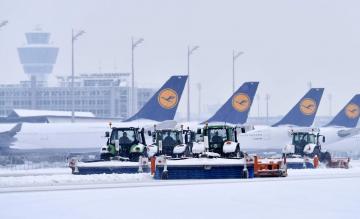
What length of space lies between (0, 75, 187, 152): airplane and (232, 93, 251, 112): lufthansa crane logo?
596 cm

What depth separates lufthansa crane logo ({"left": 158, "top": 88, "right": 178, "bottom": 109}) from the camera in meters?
79.5

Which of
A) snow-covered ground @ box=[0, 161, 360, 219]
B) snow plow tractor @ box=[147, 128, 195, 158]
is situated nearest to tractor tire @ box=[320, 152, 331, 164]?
snow plow tractor @ box=[147, 128, 195, 158]

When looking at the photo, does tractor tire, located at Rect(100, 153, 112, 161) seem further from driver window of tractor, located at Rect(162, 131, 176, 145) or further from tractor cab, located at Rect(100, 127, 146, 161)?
driver window of tractor, located at Rect(162, 131, 176, 145)

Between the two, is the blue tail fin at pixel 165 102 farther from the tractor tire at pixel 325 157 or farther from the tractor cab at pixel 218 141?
the tractor cab at pixel 218 141

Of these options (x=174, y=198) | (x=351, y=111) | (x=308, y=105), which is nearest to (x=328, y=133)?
(x=308, y=105)

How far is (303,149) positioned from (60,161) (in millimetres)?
23902

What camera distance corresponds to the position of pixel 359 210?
78.3 feet

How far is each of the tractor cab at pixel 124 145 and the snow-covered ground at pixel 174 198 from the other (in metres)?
6.20

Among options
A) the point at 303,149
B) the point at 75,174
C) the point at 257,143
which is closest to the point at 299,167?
the point at 303,149

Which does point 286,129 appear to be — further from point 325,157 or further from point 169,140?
point 169,140

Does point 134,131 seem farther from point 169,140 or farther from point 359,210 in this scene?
point 359,210

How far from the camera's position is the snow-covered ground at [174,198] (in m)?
23.2

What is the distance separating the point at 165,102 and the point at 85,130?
27.7ft

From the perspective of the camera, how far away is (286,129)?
282 ft
